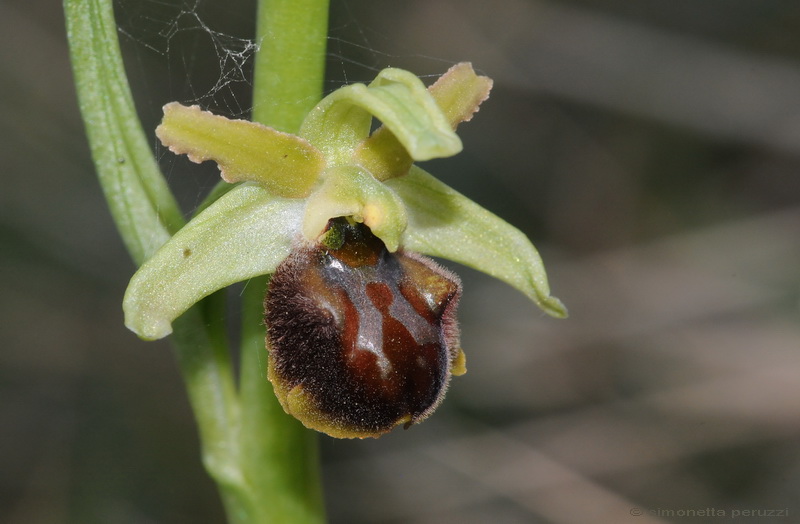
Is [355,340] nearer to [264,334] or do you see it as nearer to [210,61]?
[264,334]

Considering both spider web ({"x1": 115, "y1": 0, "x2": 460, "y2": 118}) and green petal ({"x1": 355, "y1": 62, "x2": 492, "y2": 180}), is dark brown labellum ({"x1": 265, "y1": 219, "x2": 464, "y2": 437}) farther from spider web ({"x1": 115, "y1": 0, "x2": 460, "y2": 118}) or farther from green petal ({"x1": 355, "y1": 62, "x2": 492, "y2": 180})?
spider web ({"x1": 115, "y1": 0, "x2": 460, "y2": 118})

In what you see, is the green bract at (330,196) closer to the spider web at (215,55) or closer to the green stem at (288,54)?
the green stem at (288,54)

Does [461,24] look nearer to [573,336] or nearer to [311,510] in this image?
[573,336]

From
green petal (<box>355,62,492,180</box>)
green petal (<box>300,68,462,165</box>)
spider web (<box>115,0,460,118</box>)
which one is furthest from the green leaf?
spider web (<box>115,0,460,118</box>)

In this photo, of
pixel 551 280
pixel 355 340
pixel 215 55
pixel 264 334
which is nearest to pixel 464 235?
pixel 355 340

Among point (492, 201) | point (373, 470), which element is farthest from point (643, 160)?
point (373, 470)

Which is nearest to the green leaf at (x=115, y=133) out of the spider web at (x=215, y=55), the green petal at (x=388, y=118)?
the green petal at (x=388, y=118)
